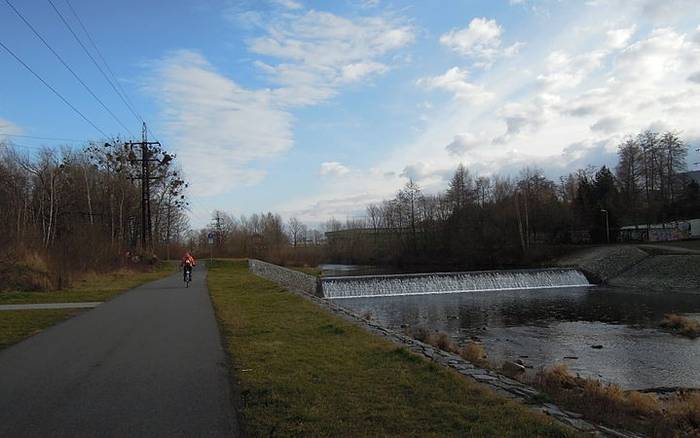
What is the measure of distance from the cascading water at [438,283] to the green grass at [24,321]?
2208cm

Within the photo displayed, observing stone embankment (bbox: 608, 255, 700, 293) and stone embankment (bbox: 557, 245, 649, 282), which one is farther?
stone embankment (bbox: 557, 245, 649, 282)

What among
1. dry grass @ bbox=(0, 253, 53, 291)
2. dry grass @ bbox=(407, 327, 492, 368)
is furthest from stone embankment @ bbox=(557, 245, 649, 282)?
dry grass @ bbox=(0, 253, 53, 291)

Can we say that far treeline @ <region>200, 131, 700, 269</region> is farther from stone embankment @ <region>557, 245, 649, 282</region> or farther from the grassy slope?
the grassy slope

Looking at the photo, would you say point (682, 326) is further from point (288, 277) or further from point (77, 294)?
point (288, 277)

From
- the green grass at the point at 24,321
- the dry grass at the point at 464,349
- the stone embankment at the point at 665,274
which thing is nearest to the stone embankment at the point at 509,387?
the dry grass at the point at 464,349

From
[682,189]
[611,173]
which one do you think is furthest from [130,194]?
[682,189]

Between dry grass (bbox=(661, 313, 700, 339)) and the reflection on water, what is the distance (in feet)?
2.02

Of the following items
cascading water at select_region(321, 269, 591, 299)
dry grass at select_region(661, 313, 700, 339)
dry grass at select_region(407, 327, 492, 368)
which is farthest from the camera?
cascading water at select_region(321, 269, 591, 299)

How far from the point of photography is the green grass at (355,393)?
5203 millimetres

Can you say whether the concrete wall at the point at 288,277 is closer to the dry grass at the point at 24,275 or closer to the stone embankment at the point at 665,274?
the dry grass at the point at 24,275

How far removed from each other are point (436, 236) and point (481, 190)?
10.2 m

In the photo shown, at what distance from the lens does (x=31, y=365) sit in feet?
27.5

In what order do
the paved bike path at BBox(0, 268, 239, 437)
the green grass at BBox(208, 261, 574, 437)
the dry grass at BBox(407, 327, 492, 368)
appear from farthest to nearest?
1. the dry grass at BBox(407, 327, 492, 368)
2. the paved bike path at BBox(0, 268, 239, 437)
3. the green grass at BBox(208, 261, 574, 437)

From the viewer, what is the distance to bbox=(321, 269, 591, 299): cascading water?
37.2 meters
